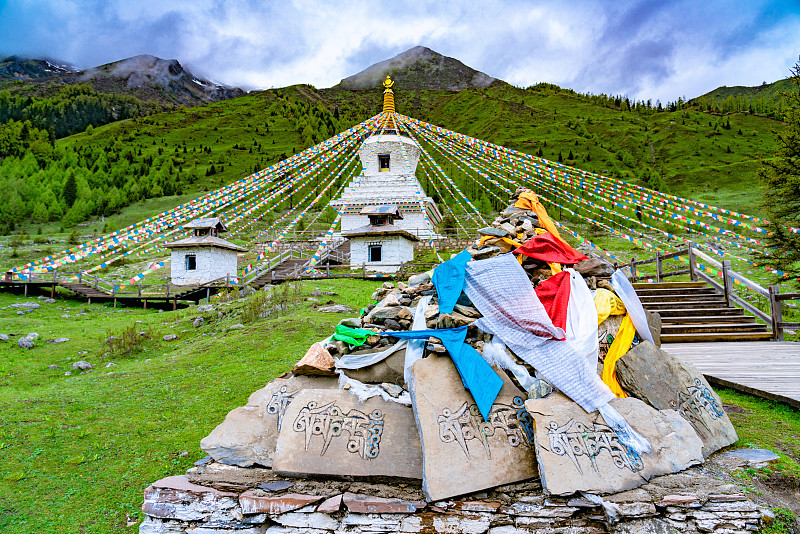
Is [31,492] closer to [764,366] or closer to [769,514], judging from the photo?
[769,514]

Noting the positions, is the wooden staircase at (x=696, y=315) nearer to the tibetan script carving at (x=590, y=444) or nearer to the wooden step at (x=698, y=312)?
the wooden step at (x=698, y=312)

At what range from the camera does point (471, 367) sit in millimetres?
5203

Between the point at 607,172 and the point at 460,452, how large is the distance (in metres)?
83.4

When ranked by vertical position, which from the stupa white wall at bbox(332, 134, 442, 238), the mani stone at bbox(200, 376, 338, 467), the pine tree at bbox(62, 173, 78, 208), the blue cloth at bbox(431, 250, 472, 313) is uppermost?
the pine tree at bbox(62, 173, 78, 208)

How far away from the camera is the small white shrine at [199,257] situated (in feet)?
88.7

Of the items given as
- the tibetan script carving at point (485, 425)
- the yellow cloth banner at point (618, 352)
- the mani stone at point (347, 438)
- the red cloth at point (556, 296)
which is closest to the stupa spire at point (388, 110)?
the red cloth at point (556, 296)

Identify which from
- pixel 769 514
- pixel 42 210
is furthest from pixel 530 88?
pixel 769 514

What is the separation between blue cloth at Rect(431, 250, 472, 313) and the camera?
6004 millimetres

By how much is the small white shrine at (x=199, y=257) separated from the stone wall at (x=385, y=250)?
316 inches

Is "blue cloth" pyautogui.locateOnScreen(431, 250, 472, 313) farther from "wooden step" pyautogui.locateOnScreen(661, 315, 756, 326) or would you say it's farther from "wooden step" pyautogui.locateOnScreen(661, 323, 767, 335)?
"wooden step" pyautogui.locateOnScreen(661, 315, 756, 326)

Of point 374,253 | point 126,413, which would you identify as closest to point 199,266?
point 374,253

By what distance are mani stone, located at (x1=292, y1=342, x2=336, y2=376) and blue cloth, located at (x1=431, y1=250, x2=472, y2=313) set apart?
170 cm

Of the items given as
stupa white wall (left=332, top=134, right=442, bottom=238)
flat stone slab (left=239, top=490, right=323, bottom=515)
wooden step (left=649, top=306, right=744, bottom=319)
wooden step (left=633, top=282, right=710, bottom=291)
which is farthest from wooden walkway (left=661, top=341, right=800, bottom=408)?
stupa white wall (left=332, top=134, right=442, bottom=238)

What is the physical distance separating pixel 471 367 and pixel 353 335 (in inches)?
76.8
